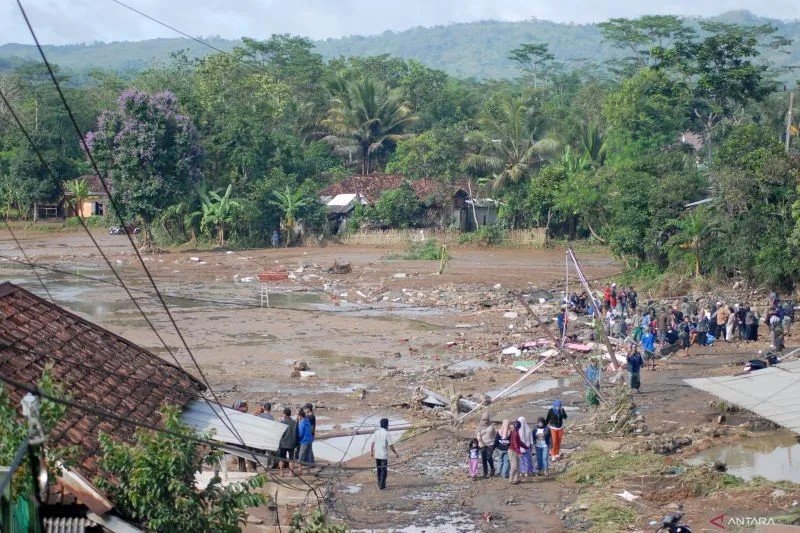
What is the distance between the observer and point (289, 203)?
4812 centimetres

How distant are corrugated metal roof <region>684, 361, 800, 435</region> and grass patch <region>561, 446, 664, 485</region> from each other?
4.38ft

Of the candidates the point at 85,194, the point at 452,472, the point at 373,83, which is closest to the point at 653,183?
the point at 452,472

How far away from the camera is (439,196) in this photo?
167 ft

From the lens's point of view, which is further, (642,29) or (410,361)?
(642,29)

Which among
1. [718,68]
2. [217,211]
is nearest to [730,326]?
[718,68]

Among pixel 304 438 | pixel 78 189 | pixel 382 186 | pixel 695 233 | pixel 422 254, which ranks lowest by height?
pixel 422 254

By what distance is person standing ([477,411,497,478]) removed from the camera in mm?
14531

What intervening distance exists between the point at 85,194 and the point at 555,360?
119 ft

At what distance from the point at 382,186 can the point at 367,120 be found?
6.78 meters

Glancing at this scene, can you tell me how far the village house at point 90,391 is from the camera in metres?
8.37

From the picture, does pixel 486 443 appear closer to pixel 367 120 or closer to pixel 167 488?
pixel 167 488

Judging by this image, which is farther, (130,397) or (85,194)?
(85,194)

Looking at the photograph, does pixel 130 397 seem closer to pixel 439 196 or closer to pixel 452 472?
pixel 452 472

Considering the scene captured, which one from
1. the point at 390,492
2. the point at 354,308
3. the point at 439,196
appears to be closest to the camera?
the point at 390,492
